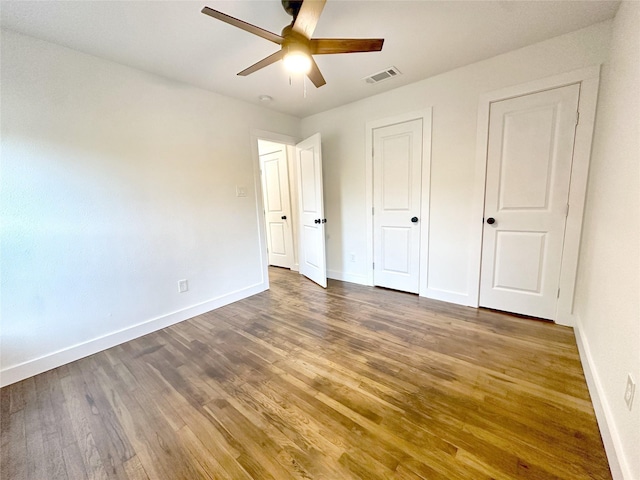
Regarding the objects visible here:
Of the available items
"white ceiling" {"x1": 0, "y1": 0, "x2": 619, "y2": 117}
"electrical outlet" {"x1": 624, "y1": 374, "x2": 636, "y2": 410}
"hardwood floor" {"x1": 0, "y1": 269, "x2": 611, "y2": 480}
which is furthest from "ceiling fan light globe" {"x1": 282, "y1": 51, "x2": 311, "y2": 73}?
"electrical outlet" {"x1": 624, "y1": 374, "x2": 636, "y2": 410}

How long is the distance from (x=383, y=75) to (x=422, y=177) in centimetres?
114

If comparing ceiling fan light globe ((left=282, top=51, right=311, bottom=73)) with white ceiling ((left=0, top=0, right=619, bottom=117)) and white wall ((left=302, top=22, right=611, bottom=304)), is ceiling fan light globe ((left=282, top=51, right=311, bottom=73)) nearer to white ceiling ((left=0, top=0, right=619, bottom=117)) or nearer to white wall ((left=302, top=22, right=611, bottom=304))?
white ceiling ((left=0, top=0, right=619, bottom=117))

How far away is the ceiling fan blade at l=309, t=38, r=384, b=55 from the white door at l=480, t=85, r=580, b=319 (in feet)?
5.19

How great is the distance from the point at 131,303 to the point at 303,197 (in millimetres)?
2429

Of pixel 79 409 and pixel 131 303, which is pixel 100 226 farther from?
pixel 79 409

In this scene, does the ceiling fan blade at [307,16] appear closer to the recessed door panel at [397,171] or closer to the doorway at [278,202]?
the recessed door panel at [397,171]

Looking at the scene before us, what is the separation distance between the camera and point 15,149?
1760 millimetres

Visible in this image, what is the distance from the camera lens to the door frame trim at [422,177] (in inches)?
109

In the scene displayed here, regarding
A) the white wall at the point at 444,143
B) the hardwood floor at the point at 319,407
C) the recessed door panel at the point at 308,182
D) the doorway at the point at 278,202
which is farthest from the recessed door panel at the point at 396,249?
the doorway at the point at 278,202

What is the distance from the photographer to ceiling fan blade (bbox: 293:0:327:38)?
4.14ft

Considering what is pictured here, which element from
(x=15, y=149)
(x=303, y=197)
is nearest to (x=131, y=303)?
(x=15, y=149)

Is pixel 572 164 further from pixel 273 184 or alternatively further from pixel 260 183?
pixel 273 184

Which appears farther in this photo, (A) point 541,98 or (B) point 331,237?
(B) point 331,237

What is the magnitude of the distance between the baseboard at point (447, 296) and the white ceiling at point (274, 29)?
7.66 feet
